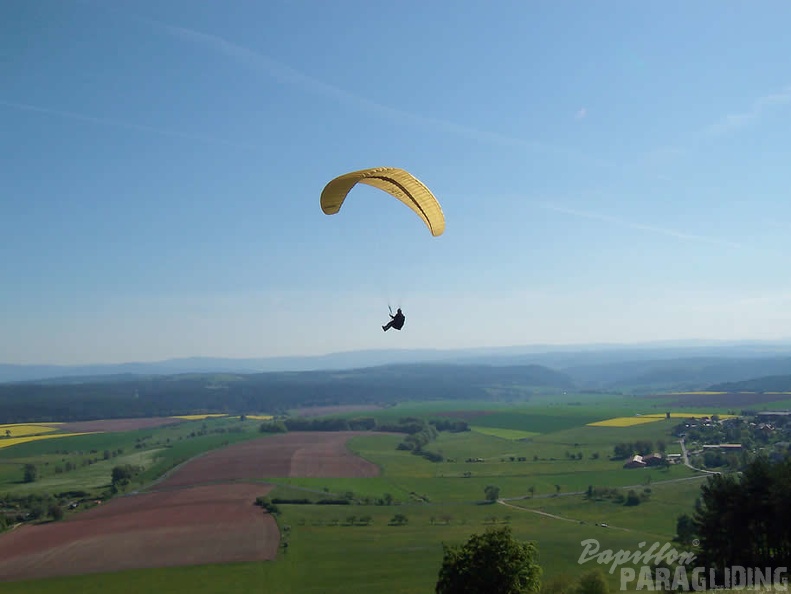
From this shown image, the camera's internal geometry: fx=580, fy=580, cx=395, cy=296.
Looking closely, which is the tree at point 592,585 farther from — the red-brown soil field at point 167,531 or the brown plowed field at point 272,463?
the brown plowed field at point 272,463

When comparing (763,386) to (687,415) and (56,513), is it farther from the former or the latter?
(56,513)

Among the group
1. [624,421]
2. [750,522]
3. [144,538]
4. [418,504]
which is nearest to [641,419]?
[624,421]

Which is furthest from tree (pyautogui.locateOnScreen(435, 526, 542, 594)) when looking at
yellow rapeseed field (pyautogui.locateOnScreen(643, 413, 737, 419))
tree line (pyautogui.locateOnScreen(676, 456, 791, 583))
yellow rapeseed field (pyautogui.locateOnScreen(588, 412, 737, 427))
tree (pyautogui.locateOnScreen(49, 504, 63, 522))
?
yellow rapeseed field (pyautogui.locateOnScreen(643, 413, 737, 419))

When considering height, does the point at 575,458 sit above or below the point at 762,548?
below

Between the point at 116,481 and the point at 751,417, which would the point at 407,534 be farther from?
the point at 751,417

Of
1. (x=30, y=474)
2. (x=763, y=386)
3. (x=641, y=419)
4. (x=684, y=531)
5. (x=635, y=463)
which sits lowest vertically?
(x=641, y=419)

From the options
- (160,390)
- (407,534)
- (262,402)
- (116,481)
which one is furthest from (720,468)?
(160,390)

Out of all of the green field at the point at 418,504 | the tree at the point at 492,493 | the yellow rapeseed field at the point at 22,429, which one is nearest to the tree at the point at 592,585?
the green field at the point at 418,504
